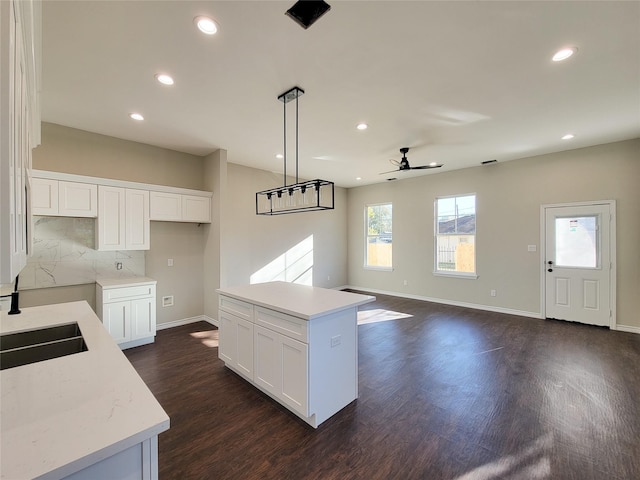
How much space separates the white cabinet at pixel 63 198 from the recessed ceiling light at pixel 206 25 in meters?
2.79

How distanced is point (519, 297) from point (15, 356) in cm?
669

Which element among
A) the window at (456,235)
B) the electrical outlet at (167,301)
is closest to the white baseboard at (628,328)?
the window at (456,235)

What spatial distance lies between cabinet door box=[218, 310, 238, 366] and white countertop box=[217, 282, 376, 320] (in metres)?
0.28

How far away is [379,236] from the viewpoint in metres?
7.50

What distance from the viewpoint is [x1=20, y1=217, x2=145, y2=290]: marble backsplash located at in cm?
351

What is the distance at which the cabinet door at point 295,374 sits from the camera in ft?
7.12

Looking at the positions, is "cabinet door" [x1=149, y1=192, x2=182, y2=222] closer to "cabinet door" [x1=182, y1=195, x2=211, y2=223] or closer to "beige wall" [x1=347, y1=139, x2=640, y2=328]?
"cabinet door" [x1=182, y1=195, x2=211, y2=223]

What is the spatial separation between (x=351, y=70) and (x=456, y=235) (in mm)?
4763

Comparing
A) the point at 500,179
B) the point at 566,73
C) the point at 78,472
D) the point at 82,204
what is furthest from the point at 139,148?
the point at 500,179

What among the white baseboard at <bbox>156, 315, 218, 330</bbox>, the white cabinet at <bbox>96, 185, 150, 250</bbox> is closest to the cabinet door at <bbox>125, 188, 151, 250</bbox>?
the white cabinet at <bbox>96, 185, 150, 250</bbox>

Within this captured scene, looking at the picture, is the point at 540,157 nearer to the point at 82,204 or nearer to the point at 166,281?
the point at 166,281

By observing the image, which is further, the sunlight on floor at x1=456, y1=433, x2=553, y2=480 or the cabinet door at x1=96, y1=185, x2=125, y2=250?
the cabinet door at x1=96, y1=185, x2=125, y2=250

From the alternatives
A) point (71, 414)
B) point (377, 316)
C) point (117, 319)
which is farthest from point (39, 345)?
point (377, 316)

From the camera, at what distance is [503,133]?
3955 mm
